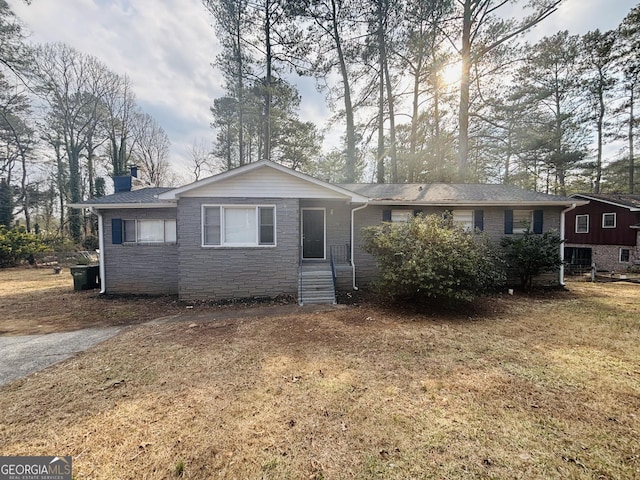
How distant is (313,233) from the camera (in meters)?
9.40

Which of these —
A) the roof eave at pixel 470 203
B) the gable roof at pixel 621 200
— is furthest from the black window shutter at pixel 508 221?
the gable roof at pixel 621 200

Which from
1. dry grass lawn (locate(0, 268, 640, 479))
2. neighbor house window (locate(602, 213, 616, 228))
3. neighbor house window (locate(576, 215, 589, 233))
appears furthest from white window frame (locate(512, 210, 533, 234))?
neighbor house window (locate(576, 215, 589, 233))

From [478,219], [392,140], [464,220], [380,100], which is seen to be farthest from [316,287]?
[380,100]

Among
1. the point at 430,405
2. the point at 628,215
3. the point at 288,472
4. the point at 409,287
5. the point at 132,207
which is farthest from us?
the point at 628,215

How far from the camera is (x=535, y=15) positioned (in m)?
11.5

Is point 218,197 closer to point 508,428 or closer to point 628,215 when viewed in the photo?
point 508,428

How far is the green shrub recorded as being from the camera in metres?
14.2

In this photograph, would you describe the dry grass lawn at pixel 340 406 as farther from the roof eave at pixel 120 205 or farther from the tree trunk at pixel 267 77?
the tree trunk at pixel 267 77

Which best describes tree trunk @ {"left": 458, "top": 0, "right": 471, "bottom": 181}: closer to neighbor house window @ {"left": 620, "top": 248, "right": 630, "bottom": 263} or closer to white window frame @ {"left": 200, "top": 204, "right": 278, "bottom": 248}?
neighbor house window @ {"left": 620, "top": 248, "right": 630, "bottom": 263}

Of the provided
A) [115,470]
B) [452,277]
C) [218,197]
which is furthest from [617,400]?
[218,197]

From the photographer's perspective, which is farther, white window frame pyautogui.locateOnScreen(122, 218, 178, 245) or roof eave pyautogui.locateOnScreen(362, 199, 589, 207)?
roof eave pyautogui.locateOnScreen(362, 199, 589, 207)

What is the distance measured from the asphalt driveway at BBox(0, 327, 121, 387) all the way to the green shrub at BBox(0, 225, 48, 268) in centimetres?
1464

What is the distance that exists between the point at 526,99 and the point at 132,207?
20.2 m

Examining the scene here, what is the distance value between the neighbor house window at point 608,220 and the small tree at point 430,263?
573 inches
